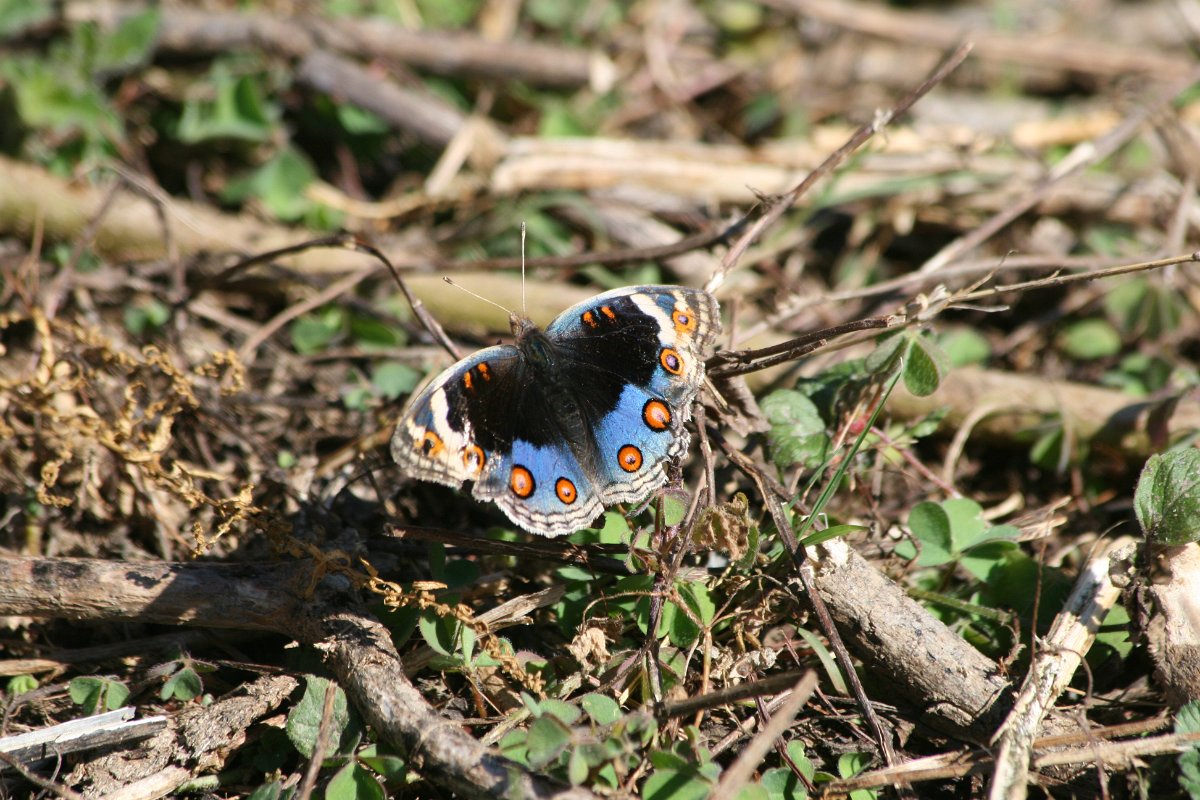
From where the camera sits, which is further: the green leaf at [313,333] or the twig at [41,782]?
the green leaf at [313,333]

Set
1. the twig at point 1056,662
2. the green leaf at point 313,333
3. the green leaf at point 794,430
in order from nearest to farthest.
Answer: the twig at point 1056,662
the green leaf at point 794,430
the green leaf at point 313,333

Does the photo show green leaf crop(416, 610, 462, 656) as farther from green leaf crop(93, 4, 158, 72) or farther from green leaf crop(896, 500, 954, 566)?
green leaf crop(93, 4, 158, 72)

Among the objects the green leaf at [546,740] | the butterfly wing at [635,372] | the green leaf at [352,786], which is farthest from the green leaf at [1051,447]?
the green leaf at [352,786]

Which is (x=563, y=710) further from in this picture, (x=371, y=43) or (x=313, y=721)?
(x=371, y=43)

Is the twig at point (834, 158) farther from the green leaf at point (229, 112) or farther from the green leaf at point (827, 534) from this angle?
the green leaf at point (229, 112)

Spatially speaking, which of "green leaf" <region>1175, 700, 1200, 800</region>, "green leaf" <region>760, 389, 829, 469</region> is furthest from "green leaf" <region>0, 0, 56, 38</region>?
"green leaf" <region>1175, 700, 1200, 800</region>

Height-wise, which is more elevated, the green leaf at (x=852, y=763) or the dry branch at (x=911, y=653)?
the dry branch at (x=911, y=653)
